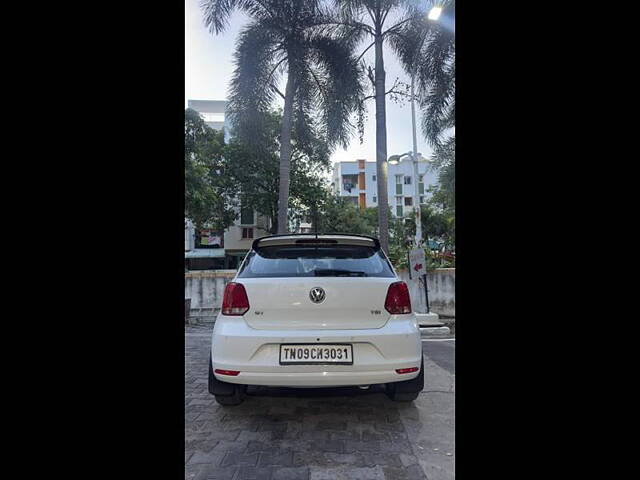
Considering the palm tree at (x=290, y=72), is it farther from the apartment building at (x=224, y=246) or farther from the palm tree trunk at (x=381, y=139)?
the apartment building at (x=224, y=246)

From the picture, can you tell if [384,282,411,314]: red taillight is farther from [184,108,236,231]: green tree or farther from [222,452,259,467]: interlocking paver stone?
[184,108,236,231]: green tree

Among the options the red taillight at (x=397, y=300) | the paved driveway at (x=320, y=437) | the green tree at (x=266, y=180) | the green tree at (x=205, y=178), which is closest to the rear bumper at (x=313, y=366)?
the red taillight at (x=397, y=300)

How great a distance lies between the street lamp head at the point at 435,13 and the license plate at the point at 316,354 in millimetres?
9245

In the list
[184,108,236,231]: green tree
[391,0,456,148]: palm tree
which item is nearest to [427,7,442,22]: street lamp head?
[391,0,456,148]: palm tree

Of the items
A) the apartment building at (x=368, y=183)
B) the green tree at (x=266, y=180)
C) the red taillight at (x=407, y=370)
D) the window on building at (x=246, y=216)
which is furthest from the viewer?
the apartment building at (x=368, y=183)

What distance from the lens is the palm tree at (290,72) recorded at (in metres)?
9.57

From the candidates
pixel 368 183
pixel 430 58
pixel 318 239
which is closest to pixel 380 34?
pixel 430 58

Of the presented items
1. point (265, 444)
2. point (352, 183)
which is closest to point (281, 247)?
point (265, 444)
